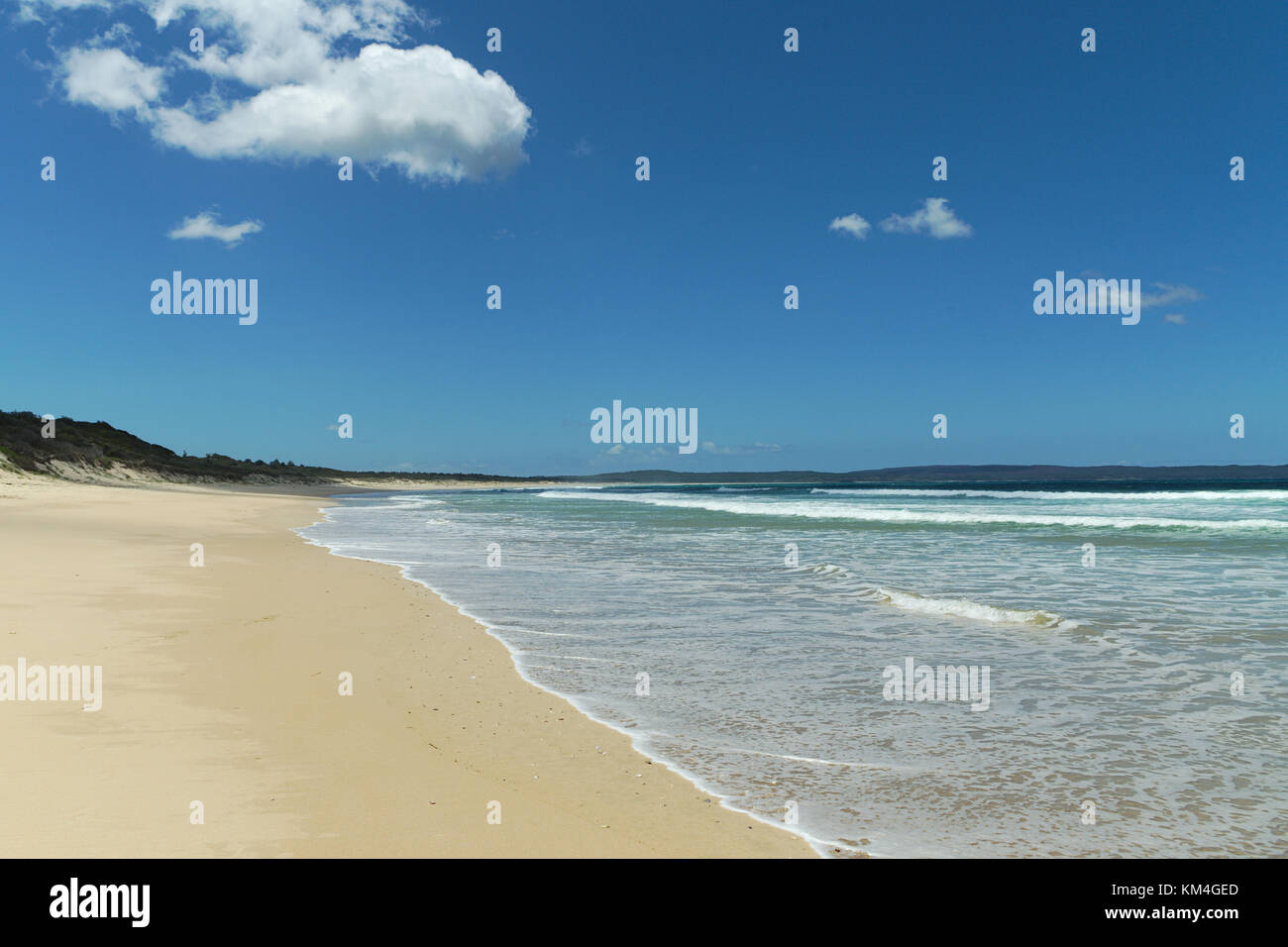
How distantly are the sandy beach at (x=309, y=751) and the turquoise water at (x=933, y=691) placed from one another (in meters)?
0.50

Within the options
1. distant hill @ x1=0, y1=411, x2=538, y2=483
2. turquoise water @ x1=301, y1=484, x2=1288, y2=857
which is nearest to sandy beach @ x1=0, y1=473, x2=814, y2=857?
turquoise water @ x1=301, y1=484, x2=1288, y2=857

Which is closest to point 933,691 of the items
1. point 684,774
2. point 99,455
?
point 684,774

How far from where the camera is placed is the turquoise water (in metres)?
3.98

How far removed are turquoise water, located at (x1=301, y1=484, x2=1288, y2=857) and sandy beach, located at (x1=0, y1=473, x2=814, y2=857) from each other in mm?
504

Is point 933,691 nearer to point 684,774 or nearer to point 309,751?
point 684,774

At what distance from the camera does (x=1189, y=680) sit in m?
6.54

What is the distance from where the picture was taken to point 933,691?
6352mm

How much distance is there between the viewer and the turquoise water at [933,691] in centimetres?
398

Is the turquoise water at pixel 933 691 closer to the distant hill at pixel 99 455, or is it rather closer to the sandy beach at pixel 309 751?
the sandy beach at pixel 309 751

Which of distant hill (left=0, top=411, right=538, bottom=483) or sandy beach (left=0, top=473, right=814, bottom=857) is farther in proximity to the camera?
distant hill (left=0, top=411, right=538, bottom=483)

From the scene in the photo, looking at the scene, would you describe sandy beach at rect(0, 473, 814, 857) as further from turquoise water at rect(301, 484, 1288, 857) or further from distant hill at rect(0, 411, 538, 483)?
distant hill at rect(0, 411, 538, 483)

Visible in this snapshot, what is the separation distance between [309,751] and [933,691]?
16.1ft
